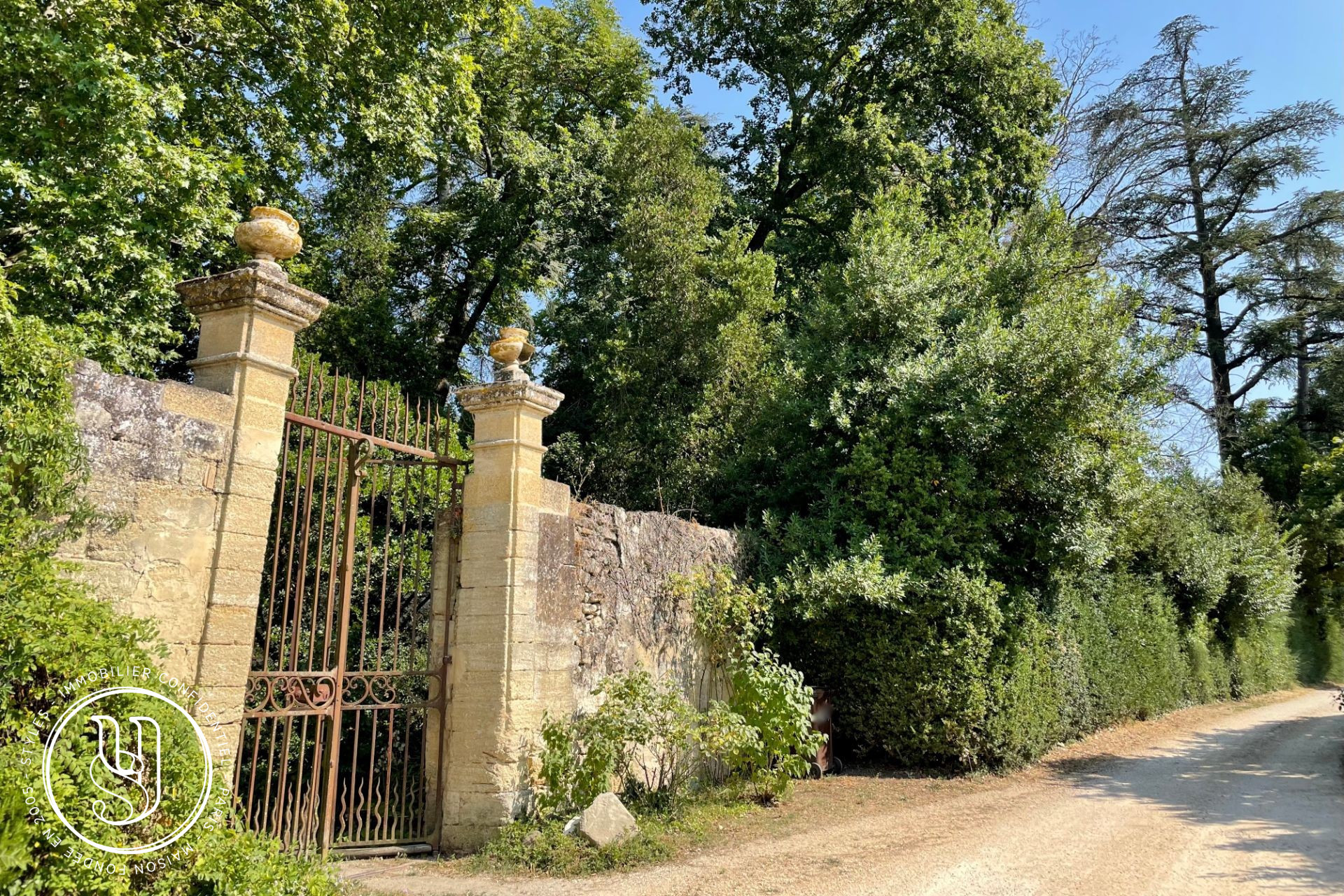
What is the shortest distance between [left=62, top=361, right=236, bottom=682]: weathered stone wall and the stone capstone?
103 inches

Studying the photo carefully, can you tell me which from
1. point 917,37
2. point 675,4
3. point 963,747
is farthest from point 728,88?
point 963,747

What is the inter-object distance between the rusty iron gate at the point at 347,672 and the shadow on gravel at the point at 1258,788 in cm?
551

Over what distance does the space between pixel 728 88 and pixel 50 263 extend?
12.7 metres

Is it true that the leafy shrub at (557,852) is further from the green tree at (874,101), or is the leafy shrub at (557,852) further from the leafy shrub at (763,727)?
the green tree at (874,101)

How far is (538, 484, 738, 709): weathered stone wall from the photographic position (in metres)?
6.45

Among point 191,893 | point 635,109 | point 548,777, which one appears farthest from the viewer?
point 635,109

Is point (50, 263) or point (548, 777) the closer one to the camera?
point (548, 777)

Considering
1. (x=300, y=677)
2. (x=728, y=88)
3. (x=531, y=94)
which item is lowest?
(x=300, y=677)

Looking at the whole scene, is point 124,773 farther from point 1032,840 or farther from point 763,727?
point 1032,840

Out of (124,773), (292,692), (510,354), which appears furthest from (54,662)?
(510,354)

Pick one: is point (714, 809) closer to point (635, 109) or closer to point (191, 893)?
point (191, 893)

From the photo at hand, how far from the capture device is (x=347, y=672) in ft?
18.1

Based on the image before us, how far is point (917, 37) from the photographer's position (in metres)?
14.4

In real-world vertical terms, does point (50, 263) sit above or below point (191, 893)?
above
